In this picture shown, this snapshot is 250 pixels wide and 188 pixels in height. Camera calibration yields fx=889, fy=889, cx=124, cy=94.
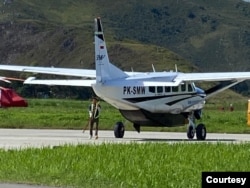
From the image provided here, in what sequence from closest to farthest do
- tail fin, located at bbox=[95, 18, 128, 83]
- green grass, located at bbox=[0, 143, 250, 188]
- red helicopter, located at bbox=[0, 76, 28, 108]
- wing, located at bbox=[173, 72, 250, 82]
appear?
green grass, located at bbox=[0, 143, 250, 188], tail fin, located at bbox=[95, 18, 128, 83], wing, located at bbox=[173, 72, 250, 82], red helicopter, located at bbox=[0, 76, 28, 108]

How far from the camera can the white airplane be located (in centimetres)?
3494

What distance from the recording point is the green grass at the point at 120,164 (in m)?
18.0

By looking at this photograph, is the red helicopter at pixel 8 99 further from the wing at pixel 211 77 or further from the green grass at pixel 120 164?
the green grass at pixel 120 164

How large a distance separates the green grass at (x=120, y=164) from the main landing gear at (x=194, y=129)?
35.6ft

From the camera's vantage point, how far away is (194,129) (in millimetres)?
36625

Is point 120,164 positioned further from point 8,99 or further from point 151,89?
point 8,99

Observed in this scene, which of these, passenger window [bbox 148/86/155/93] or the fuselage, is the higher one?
passenger window [bbox 148/86/155/93]

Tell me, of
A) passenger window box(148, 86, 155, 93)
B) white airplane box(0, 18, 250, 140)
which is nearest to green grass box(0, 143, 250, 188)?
white airplane box(0, 18, 250, 140)

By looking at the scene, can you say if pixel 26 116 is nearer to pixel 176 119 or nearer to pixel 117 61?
pixel 176 119

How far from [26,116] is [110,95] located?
1639 cm

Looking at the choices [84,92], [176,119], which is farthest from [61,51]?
[176,119]

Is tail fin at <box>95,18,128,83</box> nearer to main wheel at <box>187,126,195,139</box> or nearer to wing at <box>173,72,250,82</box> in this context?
wing at <box>173,72,250,82</box>

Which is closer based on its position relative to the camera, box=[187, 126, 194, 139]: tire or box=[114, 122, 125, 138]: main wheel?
box=[114, 122, 125, 138]: main wheel

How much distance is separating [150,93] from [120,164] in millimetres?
16109
